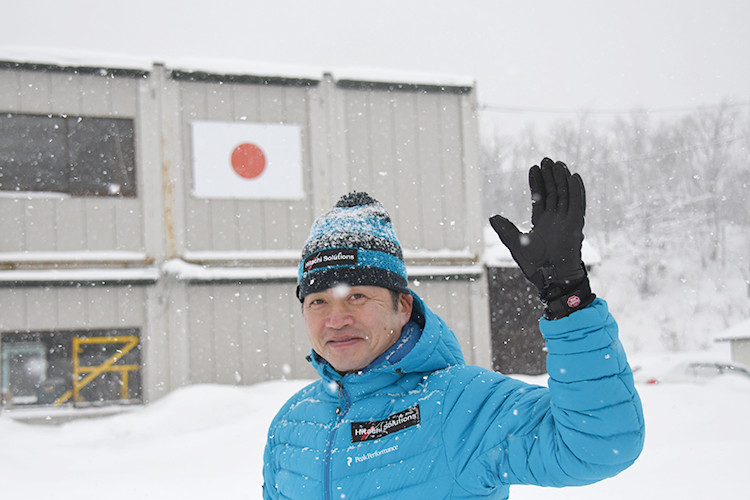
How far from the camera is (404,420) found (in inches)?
67.6

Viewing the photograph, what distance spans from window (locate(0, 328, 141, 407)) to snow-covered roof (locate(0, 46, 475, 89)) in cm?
417

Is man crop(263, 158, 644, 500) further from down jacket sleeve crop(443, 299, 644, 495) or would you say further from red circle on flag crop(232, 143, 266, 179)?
red circle on flag crop(232, 143, 266, 179)

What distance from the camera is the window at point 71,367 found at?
9.39m

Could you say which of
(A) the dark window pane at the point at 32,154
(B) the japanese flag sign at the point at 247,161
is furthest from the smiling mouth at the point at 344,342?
(A) the dark window pane at the point at 32,154

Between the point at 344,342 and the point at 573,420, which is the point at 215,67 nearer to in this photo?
the point at 344,342

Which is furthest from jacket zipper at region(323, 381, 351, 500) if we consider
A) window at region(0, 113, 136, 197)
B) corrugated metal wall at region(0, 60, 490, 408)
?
window at region(0, 113, 136, 197)

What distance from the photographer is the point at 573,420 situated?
4.46ft

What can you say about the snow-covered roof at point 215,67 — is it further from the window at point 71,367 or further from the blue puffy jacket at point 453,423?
the blue puffy jacket at point 453,423

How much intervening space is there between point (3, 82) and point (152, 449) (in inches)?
238

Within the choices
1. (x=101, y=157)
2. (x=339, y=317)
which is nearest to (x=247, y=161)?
(x=101, y=157)

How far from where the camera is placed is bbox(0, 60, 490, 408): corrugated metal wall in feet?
31.3

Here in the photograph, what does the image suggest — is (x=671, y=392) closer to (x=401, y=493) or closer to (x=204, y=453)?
(x=204, y=453)

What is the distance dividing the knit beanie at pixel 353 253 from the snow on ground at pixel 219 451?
12.6 ft

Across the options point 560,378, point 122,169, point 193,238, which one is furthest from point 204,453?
point 560,378
